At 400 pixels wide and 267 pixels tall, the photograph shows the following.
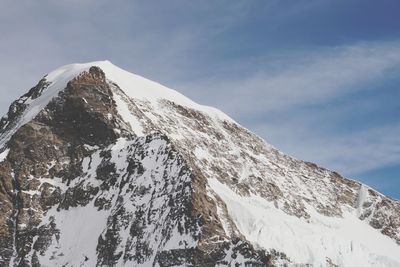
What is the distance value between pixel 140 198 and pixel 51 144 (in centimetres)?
1768

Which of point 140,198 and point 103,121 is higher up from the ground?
point 103,121

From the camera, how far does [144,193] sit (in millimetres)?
95375

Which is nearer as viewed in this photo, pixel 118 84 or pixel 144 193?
pixel 144 193

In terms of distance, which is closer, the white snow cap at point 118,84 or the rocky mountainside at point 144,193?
the rocky mountainside at point 144,193

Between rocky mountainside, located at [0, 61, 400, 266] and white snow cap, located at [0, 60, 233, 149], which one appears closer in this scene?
rocky mountainside, located at [0, 61, 400, 266]

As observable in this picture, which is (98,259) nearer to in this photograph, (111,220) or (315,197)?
(111,220)

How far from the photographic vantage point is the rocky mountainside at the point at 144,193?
296 feet

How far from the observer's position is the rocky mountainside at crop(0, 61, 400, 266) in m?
90.2

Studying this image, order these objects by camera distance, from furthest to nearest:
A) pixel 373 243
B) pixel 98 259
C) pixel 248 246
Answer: pixel 373 243, pixel 98 259, pixel 248 246

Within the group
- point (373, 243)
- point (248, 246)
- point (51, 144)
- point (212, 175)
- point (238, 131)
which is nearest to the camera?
point (248, 246)

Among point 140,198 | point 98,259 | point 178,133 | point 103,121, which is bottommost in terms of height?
point 98,259

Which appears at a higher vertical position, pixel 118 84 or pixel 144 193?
pixel 118 84

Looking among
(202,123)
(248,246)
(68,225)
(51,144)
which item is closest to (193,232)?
(248,246)

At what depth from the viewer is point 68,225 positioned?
97312 millimetres
